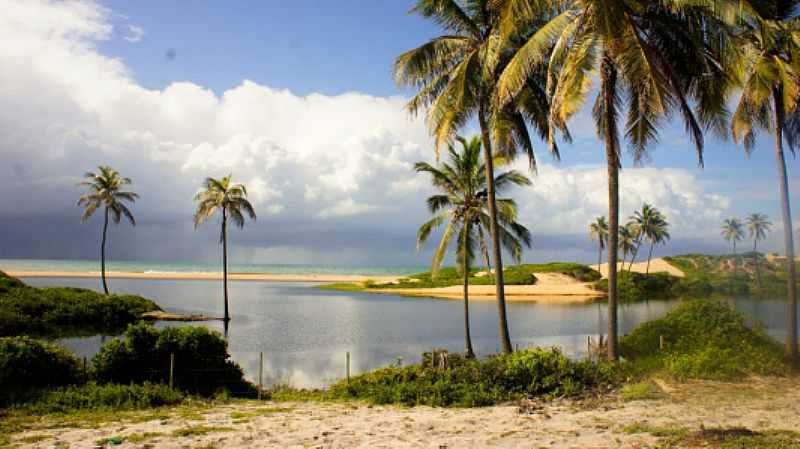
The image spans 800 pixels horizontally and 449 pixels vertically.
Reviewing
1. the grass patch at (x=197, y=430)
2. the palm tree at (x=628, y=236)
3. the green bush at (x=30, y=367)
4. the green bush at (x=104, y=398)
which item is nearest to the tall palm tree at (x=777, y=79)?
the grass patch at (x=197, y=430)

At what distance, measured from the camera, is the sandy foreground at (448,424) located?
33.4ft

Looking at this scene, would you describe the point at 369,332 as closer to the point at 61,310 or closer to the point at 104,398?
the point at 61,310

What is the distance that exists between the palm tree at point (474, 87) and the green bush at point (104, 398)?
39.9 feet

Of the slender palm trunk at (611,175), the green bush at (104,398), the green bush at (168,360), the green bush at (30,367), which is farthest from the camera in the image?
the slender palm trunk at (611,175)

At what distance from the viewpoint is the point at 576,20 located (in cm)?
1695

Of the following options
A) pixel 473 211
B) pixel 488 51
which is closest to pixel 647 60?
pixel 488 51

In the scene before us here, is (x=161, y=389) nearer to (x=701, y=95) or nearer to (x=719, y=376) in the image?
(x=719, y=376)

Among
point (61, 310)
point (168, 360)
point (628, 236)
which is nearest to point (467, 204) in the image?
point (168, 360)

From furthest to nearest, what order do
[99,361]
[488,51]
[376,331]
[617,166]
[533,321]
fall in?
[533,321]
[376,331]
[488,51]
[617,166]
[99,361]

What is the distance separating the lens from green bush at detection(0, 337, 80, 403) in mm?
15078

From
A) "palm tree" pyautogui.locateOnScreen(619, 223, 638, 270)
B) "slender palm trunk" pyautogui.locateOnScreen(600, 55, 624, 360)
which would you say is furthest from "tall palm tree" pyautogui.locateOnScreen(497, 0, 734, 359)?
"palm tree" pyautogui.locateOnScreen(619, 223, 638, 270)

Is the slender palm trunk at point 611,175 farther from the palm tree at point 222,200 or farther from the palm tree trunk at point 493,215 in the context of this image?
the palm tree at point 222,200

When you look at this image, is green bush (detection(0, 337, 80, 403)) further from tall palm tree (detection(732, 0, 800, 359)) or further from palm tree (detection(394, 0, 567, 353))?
tall palm tree (detection(732, 0, 800, 359))

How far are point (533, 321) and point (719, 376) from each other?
2966cm
